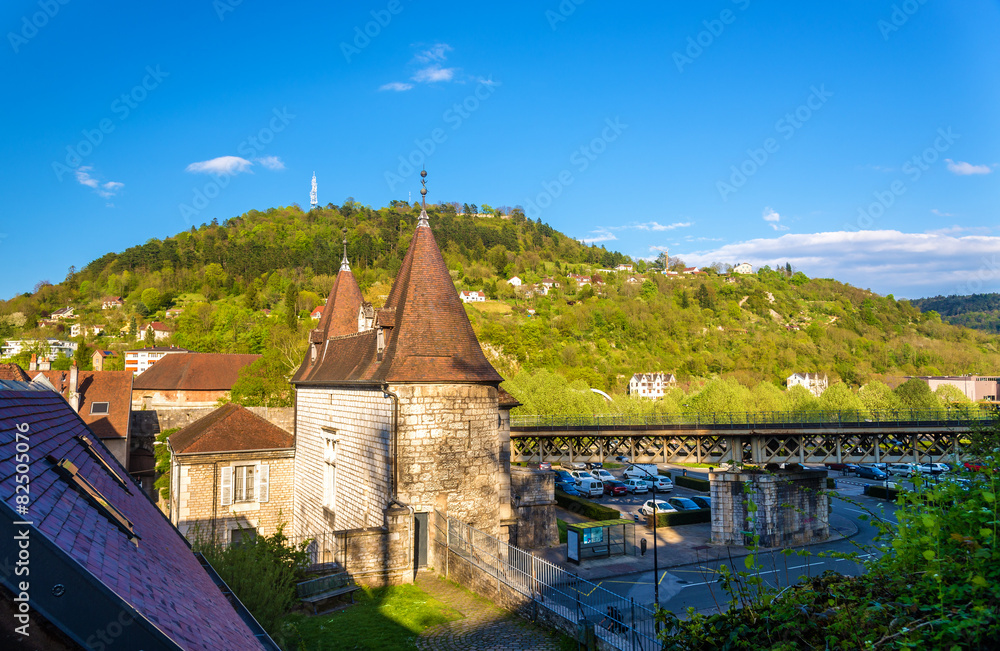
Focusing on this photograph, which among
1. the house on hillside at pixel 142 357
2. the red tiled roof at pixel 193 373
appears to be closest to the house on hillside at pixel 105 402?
the red tiled roof at pixel 193 373

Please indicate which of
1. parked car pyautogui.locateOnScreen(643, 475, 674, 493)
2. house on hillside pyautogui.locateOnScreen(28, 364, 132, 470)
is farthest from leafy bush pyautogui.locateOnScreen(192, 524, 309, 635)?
parked car pyautogui.locateOnScreen(643, 475, 674, 493)

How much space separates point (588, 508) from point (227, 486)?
17.8m

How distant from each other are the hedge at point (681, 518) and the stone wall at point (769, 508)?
3963 mm

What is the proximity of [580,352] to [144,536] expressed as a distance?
97.1 m

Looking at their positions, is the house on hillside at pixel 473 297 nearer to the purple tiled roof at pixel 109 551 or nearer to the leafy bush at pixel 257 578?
the leafy bush at pixel 257 578

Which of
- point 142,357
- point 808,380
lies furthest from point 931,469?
point 142,357

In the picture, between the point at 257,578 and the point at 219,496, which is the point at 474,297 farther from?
the point at 257,578

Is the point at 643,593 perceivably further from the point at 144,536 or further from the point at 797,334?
the point at 797,334

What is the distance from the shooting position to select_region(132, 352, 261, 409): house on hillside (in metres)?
57.5

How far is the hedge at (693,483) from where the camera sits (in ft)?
134

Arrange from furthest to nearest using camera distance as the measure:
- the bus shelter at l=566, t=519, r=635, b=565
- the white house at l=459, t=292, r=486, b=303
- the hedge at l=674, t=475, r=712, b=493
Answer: the white house at l=459, t=292, r=486, b=303 < the hedge at l=674, t=475, r=712, b=493 < the bus shelter at l=566, t=519, r=635, b=565

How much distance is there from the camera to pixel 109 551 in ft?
12.9

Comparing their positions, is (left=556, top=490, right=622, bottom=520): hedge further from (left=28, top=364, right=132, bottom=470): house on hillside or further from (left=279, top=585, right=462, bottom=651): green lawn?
(left=28, top=364, right=132, bottom=470): house on hillside

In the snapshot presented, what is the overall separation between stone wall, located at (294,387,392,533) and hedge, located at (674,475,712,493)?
1101 inches
